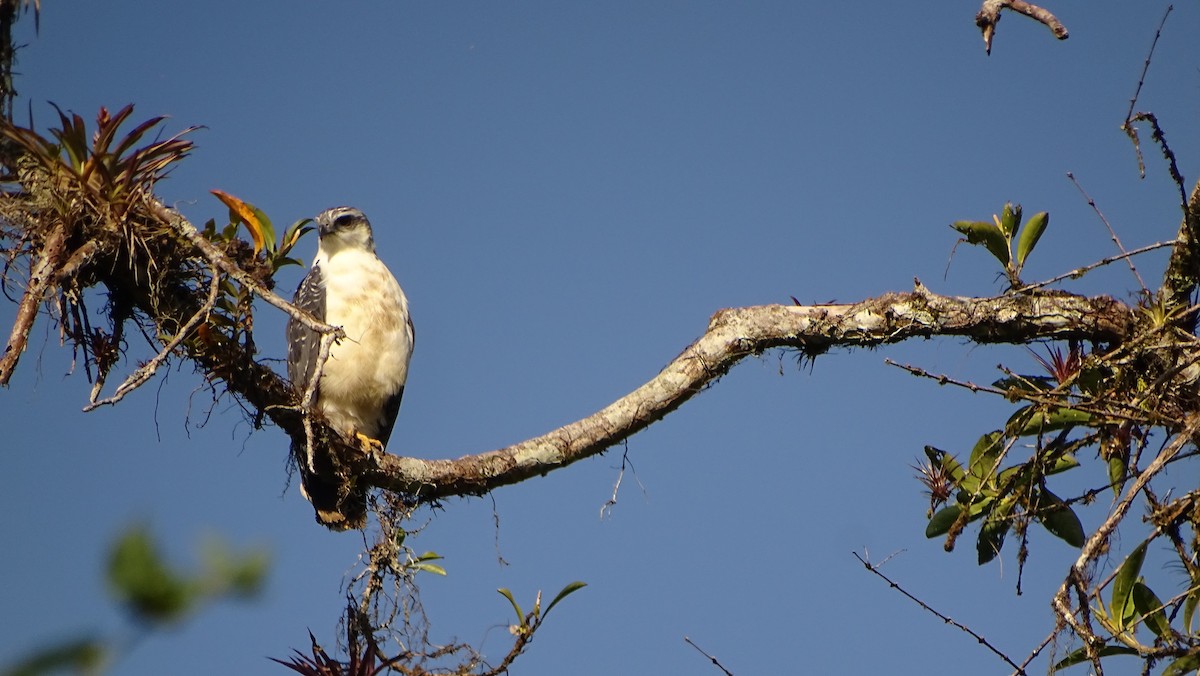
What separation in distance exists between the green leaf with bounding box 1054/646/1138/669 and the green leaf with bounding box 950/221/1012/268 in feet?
4.13

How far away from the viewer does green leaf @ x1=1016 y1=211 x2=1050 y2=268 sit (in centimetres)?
361

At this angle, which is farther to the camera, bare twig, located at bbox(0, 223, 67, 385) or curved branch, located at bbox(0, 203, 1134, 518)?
curved branch, located at bbox(0, 203, 1134, 518)

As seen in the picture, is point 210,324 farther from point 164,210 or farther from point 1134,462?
point 1134,462

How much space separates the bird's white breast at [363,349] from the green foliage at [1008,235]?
2.74 metres

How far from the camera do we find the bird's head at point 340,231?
5648mm

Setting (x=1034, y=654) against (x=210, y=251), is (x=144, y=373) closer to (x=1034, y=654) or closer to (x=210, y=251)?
(x=210, y=251)

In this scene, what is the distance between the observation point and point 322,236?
5684 millimetres

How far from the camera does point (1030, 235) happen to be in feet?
12.0

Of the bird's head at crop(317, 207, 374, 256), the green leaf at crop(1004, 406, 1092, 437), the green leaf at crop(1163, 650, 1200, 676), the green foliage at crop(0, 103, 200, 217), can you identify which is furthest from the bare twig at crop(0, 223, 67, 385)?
the green leaf at crop(1163, 650, 1200, 676)

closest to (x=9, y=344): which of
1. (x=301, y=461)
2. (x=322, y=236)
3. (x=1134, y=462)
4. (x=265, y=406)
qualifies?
(x=265, y=406)

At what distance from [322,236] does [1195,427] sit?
13.6ft

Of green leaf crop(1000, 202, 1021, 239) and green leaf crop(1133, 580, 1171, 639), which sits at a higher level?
green leaf crop(1000, 202, 1021, 239)

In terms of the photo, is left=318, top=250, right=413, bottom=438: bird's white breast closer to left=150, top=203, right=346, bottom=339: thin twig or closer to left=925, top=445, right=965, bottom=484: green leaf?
left=150, top=203, right=346, bottom=339: thin twig

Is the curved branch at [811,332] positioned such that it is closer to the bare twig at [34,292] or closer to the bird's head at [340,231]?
the bare twig at [34,292]
